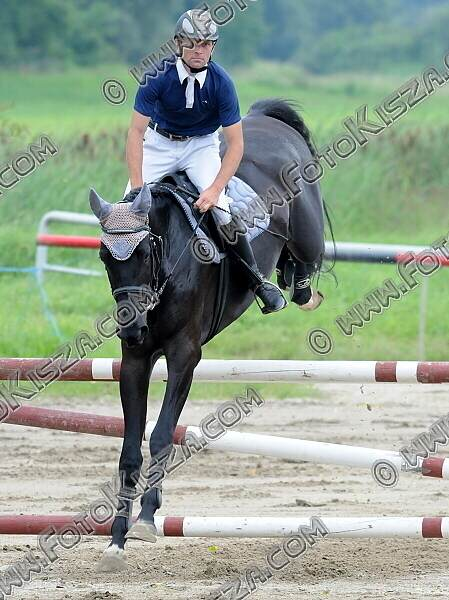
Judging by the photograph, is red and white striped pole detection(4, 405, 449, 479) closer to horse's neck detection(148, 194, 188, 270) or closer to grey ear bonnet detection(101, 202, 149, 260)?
horse's neck detection(148, 194, 188, 270)

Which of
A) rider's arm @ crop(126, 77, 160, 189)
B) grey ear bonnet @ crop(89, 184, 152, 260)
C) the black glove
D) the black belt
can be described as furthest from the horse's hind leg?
grey ear bonnet @ crop(89, 184, 152, 260)

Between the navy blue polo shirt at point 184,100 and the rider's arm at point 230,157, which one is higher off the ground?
the navy blue polo shirt at point 184,100

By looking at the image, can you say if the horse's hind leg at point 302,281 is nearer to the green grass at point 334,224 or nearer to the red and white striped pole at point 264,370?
the green grass at point 334,224

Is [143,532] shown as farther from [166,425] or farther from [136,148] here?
[136,148]

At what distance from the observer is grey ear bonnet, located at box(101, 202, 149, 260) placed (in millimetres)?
5387

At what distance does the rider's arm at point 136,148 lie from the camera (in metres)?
6.11

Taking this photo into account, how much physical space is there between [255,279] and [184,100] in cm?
102

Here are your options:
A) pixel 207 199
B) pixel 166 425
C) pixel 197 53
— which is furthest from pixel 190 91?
pixel 166 425

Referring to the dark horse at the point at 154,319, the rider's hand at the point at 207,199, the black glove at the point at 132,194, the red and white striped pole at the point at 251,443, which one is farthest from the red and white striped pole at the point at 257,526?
the rider's hand at the point at 207,199

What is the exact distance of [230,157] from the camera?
6.23 metres

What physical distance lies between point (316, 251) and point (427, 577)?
9.55 feet

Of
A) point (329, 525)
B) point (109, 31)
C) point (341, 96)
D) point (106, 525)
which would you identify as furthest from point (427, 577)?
point (109, 31)

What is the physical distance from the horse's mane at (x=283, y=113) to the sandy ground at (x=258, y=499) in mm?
2110

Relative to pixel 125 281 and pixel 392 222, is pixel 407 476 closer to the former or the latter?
pixel 125 281
